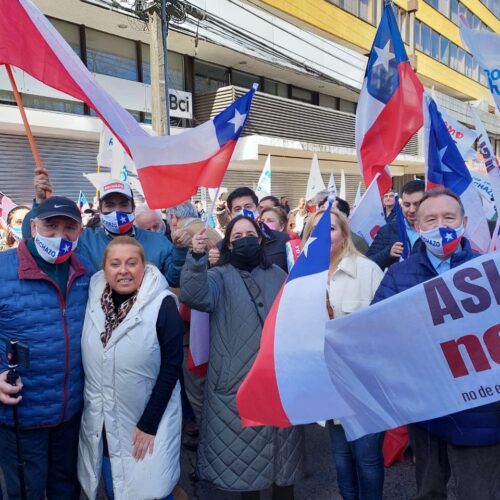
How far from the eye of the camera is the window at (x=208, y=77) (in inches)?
585

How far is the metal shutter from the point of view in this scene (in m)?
10.2

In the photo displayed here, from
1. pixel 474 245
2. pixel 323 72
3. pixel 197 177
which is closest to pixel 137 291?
pixel 197 177

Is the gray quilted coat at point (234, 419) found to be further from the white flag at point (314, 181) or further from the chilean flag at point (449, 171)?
the white flag at point (314, 181)

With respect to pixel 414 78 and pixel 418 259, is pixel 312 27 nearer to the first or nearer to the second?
pixel 414 78

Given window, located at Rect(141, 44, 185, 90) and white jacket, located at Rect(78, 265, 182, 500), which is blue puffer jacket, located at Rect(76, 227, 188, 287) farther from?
window, located at Rect(141, 44, 185, 90)

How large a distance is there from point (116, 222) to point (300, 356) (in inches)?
66.0

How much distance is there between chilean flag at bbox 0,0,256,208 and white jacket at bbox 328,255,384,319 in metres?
1.03

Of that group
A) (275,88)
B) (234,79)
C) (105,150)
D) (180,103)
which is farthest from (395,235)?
(275,88)

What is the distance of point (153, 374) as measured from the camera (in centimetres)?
243

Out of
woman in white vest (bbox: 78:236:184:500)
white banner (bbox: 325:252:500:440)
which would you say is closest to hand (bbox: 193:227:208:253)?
woman in white vest (bbox: 78:236:184:500)

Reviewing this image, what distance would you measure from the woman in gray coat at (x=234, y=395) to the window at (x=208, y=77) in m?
13.1

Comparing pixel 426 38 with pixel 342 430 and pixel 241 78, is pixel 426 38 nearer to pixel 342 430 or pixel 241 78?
pixel 241 78

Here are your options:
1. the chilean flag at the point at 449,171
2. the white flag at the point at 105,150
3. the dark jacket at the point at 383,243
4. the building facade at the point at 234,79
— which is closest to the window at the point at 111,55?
the building facade at the point at 234,79

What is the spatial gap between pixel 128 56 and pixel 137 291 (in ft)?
38.1
